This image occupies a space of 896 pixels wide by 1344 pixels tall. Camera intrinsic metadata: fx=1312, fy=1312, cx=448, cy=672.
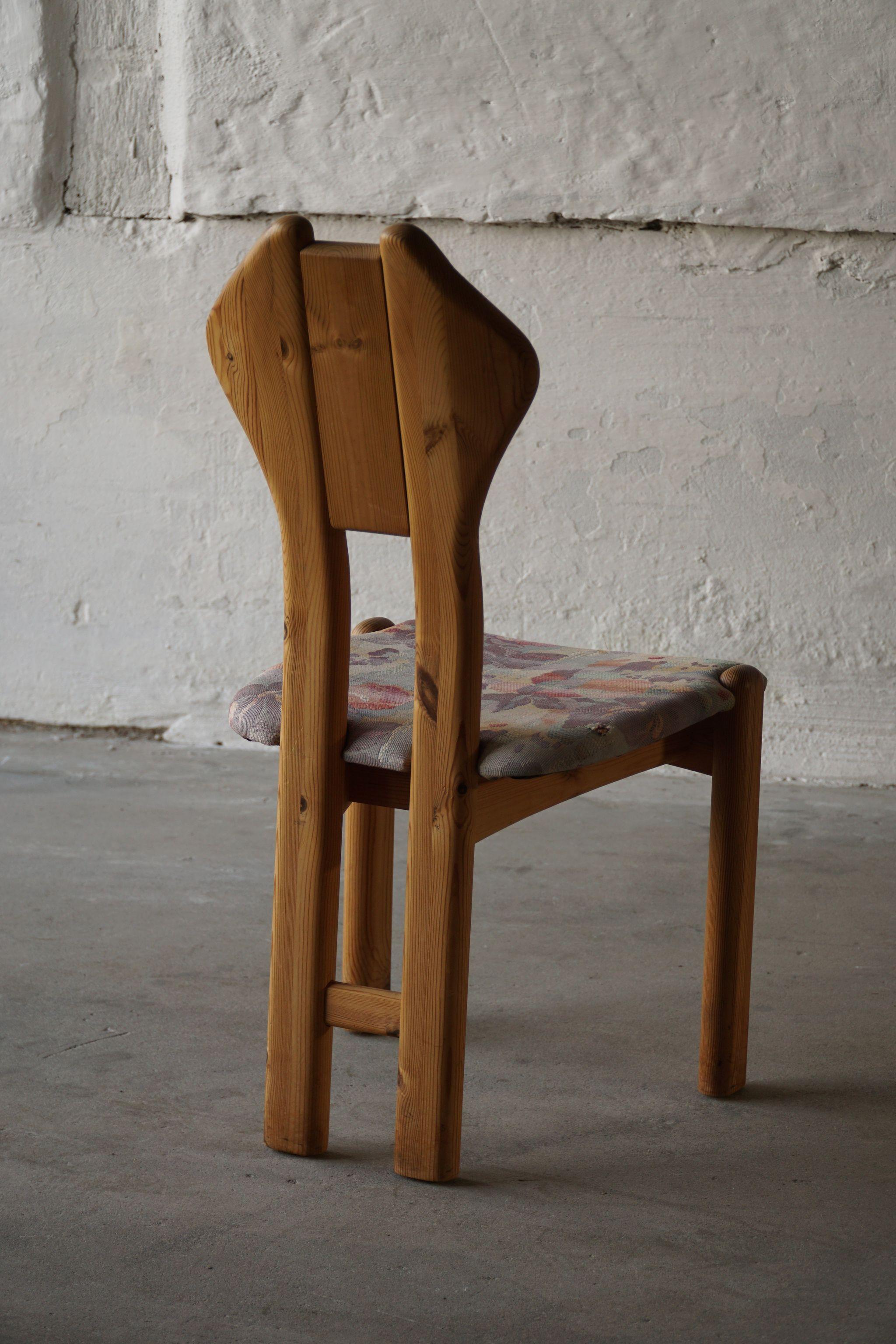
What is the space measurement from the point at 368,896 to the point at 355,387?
0.77 m

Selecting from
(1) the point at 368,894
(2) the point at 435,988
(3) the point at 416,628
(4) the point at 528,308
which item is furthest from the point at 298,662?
(4) the point at 528,308

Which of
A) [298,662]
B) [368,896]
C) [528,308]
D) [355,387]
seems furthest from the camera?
[528,308]

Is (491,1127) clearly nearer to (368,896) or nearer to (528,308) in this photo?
(368,896)

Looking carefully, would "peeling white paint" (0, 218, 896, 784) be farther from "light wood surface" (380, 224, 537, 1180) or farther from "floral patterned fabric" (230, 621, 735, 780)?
"light wood surface" (380, 224, 537, 1180)

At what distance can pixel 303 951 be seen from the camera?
1.38 m

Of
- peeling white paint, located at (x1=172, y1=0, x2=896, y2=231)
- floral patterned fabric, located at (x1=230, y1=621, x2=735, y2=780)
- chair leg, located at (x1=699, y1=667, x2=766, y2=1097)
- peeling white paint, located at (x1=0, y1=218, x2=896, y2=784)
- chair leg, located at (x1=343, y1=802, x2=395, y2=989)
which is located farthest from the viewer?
peeling white paint, located at (x1=0, y1=218, x2=896, y2=784)

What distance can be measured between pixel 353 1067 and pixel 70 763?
5.52ft

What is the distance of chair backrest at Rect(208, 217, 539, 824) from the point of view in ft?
3.77

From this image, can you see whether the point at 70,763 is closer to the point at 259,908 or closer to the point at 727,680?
the point at 259,908

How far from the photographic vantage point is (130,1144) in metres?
1.44

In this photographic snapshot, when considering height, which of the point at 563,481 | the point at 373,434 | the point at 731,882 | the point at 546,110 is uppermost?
the point at 546,110

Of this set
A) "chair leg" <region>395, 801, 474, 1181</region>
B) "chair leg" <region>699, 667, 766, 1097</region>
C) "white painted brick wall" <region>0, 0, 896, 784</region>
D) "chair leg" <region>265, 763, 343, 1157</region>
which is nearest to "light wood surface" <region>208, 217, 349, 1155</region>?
"chair leg" <region>265, 763, 343, 1157</region>

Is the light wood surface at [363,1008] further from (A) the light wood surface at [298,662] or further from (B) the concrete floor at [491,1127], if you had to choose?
(B) the concrete floor at [491,1127]

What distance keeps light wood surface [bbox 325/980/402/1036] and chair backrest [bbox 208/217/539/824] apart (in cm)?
20
